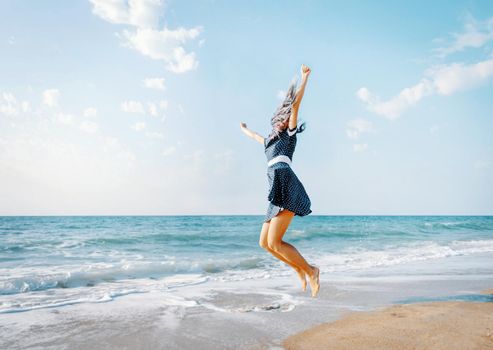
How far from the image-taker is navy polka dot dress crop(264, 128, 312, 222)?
13.1 ft

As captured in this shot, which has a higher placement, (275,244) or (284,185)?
(284,185)

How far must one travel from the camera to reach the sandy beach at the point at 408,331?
362cm

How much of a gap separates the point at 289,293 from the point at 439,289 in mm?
2688

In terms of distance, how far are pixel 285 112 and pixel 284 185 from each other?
780 mm

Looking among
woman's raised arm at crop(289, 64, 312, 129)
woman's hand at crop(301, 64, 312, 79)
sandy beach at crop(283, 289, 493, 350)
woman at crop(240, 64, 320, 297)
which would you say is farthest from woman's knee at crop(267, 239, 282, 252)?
woman's hand at crop(301, 64, 312, 79)

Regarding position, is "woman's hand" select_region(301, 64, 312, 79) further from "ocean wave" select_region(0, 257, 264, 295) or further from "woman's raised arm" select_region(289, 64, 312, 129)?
"ocean wave" select_region(0, 257, 264, 295)

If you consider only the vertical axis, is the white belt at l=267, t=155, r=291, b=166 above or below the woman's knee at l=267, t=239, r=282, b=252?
above

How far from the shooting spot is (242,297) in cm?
634

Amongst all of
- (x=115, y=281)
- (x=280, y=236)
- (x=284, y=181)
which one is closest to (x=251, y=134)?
(x=284, y=181)

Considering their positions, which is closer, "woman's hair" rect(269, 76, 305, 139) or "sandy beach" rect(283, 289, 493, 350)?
"sandy beach" rect(283, 289, 493, 350)

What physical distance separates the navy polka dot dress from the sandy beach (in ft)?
4.23

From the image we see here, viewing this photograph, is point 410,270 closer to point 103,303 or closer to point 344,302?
point 344,302

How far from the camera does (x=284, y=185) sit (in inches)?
158

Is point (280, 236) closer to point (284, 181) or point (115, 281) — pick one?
point (284, 181)
